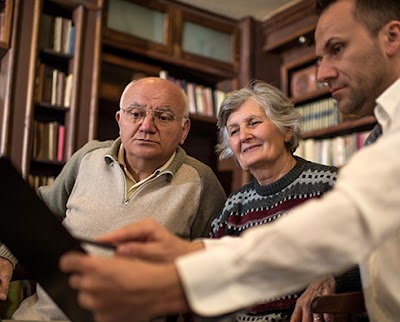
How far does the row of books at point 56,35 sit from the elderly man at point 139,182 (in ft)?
5.18

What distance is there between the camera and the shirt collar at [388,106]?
94 centimetres

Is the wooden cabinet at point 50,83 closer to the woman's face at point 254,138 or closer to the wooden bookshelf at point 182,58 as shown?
the wooden bookshelf at point 182,58

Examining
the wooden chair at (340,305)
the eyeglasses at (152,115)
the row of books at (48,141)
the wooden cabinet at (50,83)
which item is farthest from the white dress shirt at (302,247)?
the row of books at (48,141)

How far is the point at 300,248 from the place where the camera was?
681 millimetres

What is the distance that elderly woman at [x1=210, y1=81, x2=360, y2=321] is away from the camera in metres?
1.78

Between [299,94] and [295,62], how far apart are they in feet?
0.89

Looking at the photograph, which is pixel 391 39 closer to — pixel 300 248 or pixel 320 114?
pixel 300 248

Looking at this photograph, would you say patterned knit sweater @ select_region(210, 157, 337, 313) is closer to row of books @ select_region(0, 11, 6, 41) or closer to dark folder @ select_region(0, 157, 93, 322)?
dark folder @ select_region(0, 157, 93, 322)

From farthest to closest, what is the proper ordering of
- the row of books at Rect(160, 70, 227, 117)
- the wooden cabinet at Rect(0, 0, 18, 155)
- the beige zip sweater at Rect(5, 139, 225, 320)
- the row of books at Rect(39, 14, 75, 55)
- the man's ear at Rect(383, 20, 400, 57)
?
the row of books at Rect(160, 70, 227, 117) → the row of books at Rect(39, 14, 75, 55) → the wooden cabinet at Rect(0, 0, 18, 155) → the beige zip sweater at Rect(5, 139, 225, 320) → the man's ear at Rect(383, 20, 400, 57)

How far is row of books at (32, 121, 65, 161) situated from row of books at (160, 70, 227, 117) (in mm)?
1037

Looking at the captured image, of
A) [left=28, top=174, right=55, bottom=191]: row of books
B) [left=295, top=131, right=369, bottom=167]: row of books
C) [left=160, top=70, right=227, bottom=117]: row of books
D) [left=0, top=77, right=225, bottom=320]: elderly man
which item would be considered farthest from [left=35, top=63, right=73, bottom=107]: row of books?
[left=295, top=131, right=369, bottom=167]: row of books

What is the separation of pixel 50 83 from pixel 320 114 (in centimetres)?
201

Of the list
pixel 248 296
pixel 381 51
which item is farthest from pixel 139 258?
pixel 381 51

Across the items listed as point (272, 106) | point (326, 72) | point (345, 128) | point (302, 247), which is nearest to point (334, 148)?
point (345, 128)
